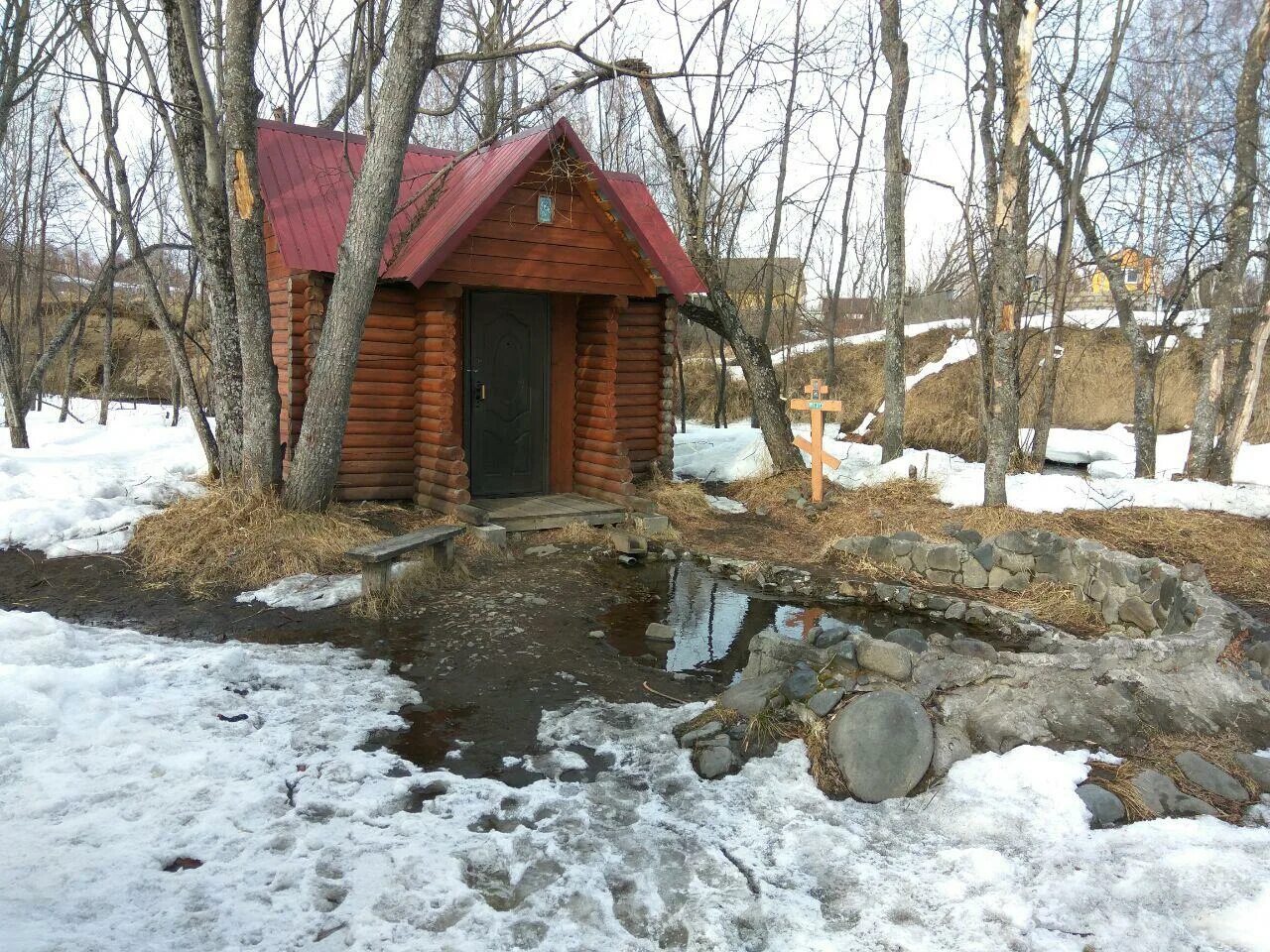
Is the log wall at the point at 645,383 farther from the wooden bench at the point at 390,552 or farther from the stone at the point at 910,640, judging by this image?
the stone at the point at 910,640

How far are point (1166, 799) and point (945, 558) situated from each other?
14.7 ft

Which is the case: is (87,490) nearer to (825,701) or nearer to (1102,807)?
(825,701)

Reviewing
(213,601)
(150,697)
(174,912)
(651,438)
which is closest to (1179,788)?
(174,912)

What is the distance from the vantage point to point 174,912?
10.0ft

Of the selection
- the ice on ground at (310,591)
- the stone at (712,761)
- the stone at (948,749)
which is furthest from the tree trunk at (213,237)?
the stone at (948,749)

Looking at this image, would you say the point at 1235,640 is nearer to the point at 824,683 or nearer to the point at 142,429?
the point at 824,683

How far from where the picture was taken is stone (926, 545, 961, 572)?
827 cm

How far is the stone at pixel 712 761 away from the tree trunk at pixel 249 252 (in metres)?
5.83

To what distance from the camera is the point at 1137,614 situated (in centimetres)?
715

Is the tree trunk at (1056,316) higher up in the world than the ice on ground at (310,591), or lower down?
higher up

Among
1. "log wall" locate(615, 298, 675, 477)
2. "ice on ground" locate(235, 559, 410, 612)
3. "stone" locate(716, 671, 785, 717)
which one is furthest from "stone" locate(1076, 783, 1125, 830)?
"log wall" locate(615, 298, 675, 477)

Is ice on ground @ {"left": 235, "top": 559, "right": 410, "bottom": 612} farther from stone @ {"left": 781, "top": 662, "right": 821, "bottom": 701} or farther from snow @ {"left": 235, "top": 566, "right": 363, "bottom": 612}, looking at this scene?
stone @ {"left": 781, "top": 662, "right": 821, "bottom": 701}

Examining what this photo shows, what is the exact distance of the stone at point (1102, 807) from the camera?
380 centimetres

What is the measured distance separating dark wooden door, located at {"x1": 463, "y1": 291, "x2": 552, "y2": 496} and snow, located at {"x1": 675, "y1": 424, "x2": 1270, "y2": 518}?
3.35 m
